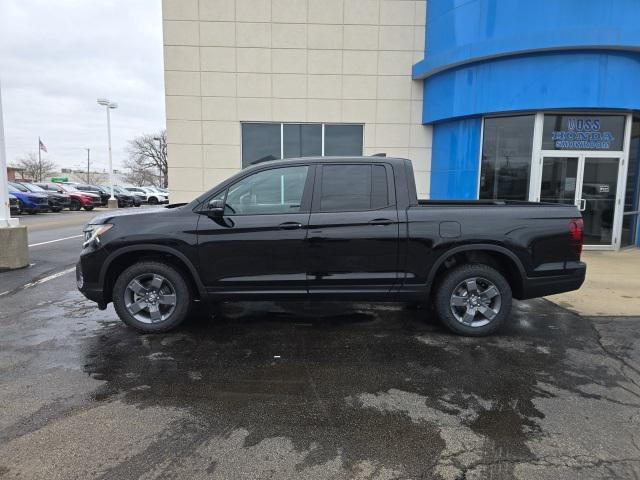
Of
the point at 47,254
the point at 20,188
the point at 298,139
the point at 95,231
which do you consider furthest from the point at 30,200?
the point at 95,231

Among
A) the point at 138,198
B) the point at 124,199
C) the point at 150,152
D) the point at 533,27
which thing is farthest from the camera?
the point at 150,152

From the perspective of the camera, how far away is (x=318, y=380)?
3.96m

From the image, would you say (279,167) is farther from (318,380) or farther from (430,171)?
(430,171)

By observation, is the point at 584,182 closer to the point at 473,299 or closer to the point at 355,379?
the point at 473,299

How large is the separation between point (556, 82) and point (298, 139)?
6553mm

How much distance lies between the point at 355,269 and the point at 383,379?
1.30m

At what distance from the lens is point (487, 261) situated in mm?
5180

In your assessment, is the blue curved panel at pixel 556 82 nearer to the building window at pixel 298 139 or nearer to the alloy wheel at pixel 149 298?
the building window at pixel 298 139

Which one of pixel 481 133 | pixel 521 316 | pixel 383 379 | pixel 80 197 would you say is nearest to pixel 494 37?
pixel 481 133

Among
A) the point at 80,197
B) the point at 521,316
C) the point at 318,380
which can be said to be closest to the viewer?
the point at 318,380

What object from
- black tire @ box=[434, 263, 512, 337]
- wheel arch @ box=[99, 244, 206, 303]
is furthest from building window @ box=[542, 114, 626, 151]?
wheel arch @ box=[99, 244, 206, 303]

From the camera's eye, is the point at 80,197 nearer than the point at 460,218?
No

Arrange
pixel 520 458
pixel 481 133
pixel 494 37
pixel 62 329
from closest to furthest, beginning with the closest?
1. pixel 520 458
2. pixel 62 329
3. pixel 494 37
4. pixel 481 133

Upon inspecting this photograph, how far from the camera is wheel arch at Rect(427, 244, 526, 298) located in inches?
194
